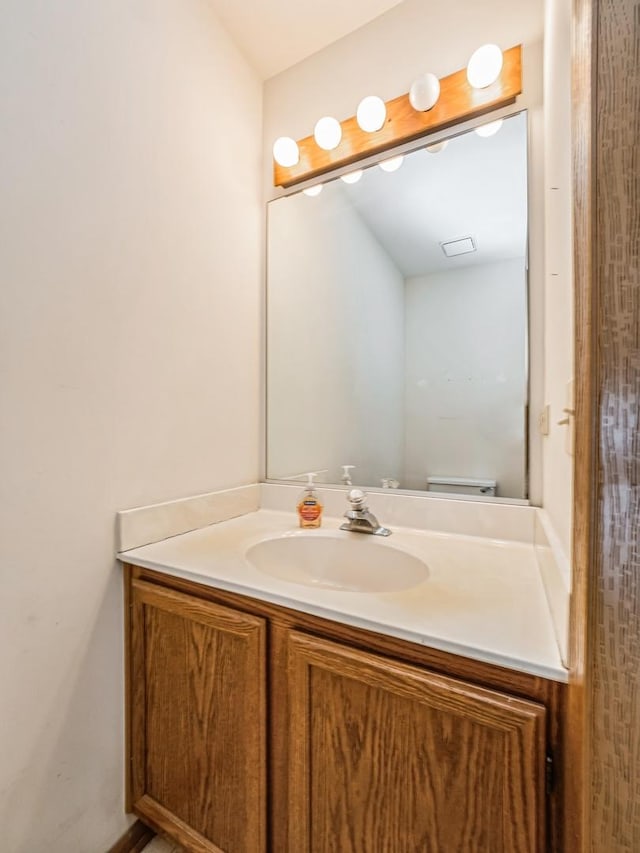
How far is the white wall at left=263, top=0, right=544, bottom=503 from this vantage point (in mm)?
997

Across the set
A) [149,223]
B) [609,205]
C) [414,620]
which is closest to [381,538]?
[414,620]

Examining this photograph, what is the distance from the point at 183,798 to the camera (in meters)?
0.84

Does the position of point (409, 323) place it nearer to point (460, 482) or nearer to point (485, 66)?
point (460, 482)

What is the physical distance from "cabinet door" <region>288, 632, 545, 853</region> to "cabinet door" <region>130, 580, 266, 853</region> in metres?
0.10

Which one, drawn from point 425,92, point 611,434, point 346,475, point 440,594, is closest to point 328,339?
point 346,475

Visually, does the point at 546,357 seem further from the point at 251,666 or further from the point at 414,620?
the point at 251,666

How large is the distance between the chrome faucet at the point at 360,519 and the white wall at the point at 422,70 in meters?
0.44

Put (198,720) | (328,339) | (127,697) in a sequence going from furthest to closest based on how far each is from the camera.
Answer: (328,339) → (127,697) → (198,720)

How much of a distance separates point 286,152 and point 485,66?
2.20 feet

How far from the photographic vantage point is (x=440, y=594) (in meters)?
0.71

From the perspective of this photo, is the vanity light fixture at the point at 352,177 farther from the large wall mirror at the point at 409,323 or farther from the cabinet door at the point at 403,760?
the cabinet door at the point at 403,760

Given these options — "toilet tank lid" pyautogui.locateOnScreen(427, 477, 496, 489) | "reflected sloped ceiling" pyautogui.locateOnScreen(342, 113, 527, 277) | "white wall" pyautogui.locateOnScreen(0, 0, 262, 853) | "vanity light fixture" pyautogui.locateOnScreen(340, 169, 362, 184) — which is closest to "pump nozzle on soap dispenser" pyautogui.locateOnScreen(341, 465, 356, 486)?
"toilet tank lid" pyautogui.locateOnScreen(427, 477, 496, 489)

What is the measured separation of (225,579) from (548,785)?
603mm

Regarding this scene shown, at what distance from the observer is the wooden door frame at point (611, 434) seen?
14.7 inches
